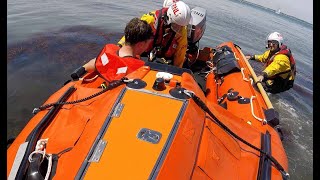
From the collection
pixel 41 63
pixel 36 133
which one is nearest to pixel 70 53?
pixel 41 63

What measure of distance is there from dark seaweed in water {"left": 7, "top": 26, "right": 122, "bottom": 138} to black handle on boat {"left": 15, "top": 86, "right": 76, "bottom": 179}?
1189 millimetres

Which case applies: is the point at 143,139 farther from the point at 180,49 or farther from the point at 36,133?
the point at 180,49

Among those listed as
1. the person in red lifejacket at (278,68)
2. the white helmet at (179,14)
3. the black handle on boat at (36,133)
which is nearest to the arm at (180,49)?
the white helmet at (179,14)

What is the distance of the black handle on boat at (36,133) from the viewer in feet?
4.83

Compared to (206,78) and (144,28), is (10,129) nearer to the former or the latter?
(144,28)

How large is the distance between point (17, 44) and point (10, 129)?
2537 mm

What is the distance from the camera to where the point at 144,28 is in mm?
1926

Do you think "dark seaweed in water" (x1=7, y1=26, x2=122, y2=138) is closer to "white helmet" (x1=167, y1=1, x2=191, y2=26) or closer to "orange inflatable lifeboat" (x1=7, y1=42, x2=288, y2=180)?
"orange inflatable lifeboat" (x1=7, y1=42, x2=288, y2=180)

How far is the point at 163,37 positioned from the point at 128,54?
4.07ft

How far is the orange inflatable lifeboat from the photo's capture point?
4.25ft

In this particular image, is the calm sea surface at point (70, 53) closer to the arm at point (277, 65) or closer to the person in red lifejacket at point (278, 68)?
the person in red lifejacket at point (278, 68)

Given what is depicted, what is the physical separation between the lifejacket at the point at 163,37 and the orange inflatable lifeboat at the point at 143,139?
1.18 meters

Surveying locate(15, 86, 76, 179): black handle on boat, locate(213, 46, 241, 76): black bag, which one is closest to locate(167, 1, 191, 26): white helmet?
locate(213, 46, 241, 76): black bag

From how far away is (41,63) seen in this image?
4555 mm
